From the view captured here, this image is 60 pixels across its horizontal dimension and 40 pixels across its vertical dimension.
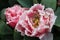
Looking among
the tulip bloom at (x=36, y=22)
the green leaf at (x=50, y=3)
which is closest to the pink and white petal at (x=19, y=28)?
the tulip bloom at (x=36, y=22)

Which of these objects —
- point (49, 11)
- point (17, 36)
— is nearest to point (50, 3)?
point (49, 11)

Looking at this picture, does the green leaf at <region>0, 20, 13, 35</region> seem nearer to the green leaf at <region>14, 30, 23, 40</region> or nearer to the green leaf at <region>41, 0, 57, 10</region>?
the green leaf at <region>14, 30, 23, 40</region>

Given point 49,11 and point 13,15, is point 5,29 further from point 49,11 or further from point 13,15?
point 49,11

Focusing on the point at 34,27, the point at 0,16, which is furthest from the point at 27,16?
the point at 0,16

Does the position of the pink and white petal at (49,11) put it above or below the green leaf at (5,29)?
above

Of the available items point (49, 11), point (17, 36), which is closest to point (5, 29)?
point (17, 36)

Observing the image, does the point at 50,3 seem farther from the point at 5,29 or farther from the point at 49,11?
the point at 5,29

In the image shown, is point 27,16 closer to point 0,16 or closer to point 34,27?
point 34,27

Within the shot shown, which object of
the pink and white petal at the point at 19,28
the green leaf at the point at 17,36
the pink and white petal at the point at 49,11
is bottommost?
the green leaf at the point at 17,36

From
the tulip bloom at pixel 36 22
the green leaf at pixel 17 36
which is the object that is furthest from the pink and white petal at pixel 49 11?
the green leaf at pixel 17 36

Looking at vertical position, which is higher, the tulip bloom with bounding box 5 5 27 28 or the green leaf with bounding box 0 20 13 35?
the tulip bloom with bounding box 5 5 27 28

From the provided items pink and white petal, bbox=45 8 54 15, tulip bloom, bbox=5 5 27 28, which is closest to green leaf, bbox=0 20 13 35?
tulip bloom, bbox=5 5 27 28

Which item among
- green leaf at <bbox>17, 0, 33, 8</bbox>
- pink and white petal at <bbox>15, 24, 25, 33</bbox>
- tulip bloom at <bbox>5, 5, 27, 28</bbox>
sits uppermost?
green leaf at <bbox>17, 0, 33, 8</bbox>

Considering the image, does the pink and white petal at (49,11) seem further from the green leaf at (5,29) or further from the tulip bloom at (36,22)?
the green leaf at (5,29)
